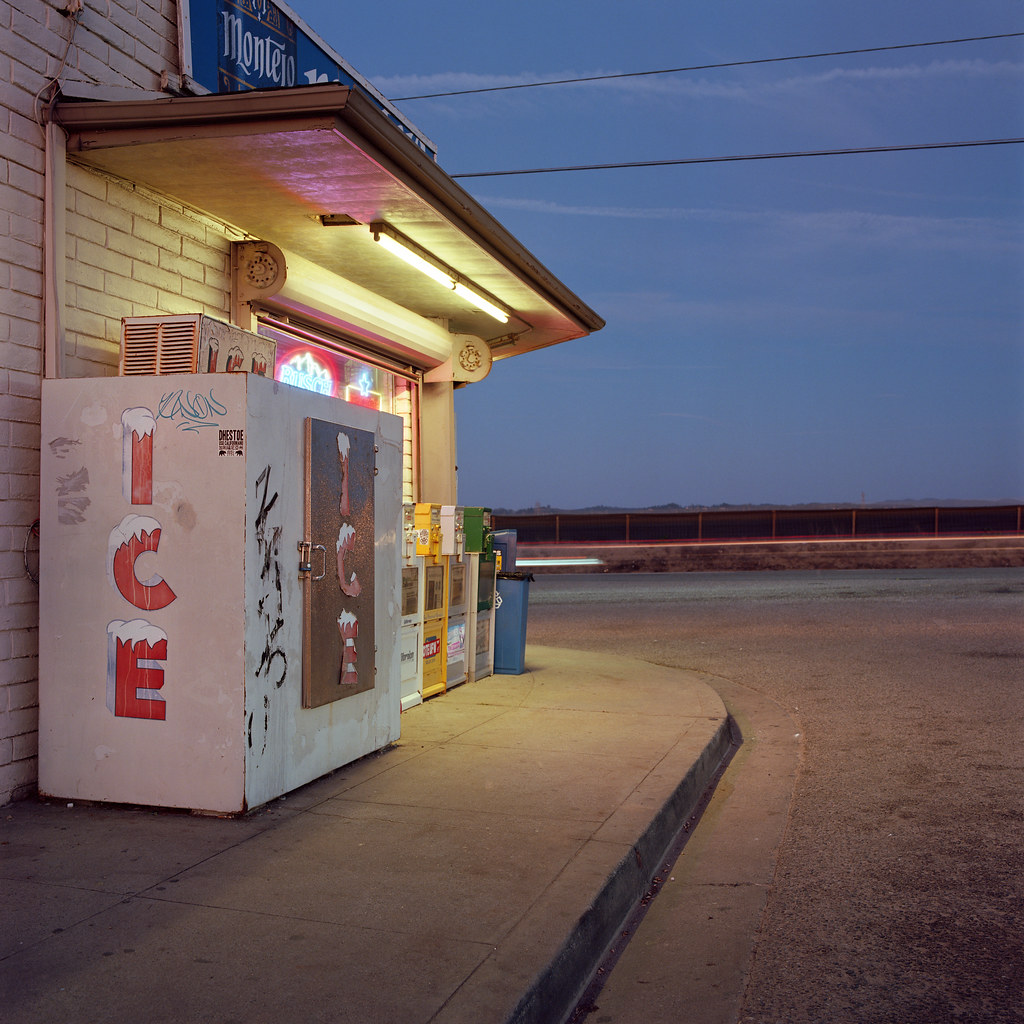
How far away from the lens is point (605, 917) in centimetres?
429

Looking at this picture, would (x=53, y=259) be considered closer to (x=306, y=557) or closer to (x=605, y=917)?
(x=306, y=557)

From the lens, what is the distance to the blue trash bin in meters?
10.5

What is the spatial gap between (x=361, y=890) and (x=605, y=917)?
1.05 metres

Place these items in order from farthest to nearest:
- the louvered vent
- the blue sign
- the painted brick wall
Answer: the blue sign
the louvered vent
the painted brick wall

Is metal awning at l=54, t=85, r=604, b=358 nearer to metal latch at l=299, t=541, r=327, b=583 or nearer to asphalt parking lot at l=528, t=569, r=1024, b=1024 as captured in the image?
metal latch at l=299, t=541, r=327, b=583

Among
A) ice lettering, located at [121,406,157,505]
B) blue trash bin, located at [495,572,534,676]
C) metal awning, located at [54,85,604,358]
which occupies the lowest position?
blue trash bin, located at [495,572,534,676]

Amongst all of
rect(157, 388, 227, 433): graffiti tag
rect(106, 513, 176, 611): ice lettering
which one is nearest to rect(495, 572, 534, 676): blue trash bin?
rect(106, 513, 176, 611): ice lettering

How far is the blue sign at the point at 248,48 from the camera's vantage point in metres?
7.25

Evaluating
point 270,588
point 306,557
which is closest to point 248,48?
point 306,557

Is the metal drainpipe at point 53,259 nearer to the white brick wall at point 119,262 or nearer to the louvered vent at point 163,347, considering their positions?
the white brick wall at point 119,262

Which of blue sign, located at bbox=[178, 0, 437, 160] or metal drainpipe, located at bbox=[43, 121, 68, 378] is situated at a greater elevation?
blue sign, located at bbox=[178, 0, 437, 160]

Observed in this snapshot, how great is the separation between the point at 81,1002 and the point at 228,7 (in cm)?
702

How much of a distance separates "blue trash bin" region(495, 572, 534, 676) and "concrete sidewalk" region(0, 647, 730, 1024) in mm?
3355

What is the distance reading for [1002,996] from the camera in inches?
145
